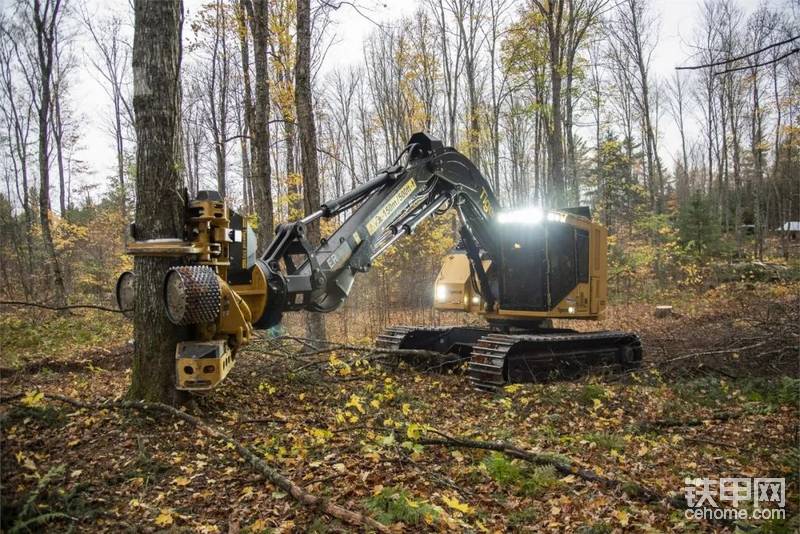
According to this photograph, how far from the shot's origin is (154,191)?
187 inches

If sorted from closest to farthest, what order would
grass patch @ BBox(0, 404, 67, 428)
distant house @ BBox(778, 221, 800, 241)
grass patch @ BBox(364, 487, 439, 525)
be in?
grass patch @ BBox(364, 487, 439, 525) < grass patch @ BBox(0, 404, 67, 428) < distant house @ BBox(778, 221, 800, 241)

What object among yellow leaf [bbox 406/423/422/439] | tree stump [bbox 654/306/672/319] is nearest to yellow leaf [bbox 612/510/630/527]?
yellow leaf [bbox 406/423/422/439]

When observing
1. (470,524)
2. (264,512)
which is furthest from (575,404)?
(264,512)

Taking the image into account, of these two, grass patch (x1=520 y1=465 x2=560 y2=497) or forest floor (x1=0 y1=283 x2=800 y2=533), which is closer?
forest floor (x1=0 y1=283 x2=800 y2=533)

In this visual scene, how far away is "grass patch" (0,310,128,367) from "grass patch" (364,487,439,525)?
9.44 m

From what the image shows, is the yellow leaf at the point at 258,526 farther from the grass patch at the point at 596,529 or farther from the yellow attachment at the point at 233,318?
the grass patch at the point at 596,529

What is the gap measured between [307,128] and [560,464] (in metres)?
7.72

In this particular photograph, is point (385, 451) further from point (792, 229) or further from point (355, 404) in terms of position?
point (792, 229)

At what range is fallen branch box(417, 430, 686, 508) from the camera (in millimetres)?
3859

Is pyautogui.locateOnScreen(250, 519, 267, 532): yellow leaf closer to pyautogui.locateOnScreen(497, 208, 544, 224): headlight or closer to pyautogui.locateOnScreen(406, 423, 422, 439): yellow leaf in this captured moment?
pyautogui.locateOnScreen(406, 423, 422, 439): yellow leaf

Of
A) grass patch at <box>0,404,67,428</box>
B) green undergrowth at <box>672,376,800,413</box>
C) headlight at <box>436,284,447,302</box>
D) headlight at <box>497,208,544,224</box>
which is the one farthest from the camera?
headlight at <box>436,284,447,302</box>

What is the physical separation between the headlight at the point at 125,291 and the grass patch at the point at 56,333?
7207mm

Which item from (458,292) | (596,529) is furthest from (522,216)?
(596,529)

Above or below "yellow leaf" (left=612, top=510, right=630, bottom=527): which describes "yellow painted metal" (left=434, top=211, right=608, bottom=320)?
above
